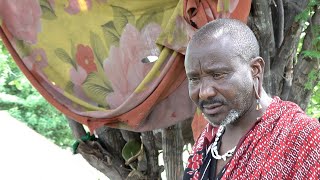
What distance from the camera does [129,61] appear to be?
2.71 meters

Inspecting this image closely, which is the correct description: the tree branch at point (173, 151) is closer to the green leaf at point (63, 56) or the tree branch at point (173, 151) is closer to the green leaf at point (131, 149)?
the green leaf at point (131, 149)

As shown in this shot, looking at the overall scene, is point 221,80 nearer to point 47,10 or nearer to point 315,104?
point 47,10

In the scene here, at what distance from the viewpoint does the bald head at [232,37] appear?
1.60 m

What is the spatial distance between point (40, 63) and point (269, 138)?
169 centimetres

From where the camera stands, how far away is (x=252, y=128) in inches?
64.4

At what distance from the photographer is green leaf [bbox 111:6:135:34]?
2.73 m

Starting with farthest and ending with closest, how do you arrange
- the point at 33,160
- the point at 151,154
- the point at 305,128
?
1. the point at 33,160
2. the point at 151,154
3. the point at 305,128

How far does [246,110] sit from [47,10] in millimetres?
1599

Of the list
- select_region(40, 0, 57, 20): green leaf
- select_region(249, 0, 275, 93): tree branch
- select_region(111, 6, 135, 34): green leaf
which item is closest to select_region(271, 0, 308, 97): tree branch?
select_region(249, 0, 275, 93): tree branch

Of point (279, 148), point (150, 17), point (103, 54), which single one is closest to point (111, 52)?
point (103, 54)

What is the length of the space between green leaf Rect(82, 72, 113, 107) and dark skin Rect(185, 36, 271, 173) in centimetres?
120

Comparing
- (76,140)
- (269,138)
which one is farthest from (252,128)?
(76,140)

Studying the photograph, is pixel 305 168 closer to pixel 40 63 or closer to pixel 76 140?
pixel 40 63

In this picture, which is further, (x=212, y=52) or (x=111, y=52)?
(x=111, y=52)
